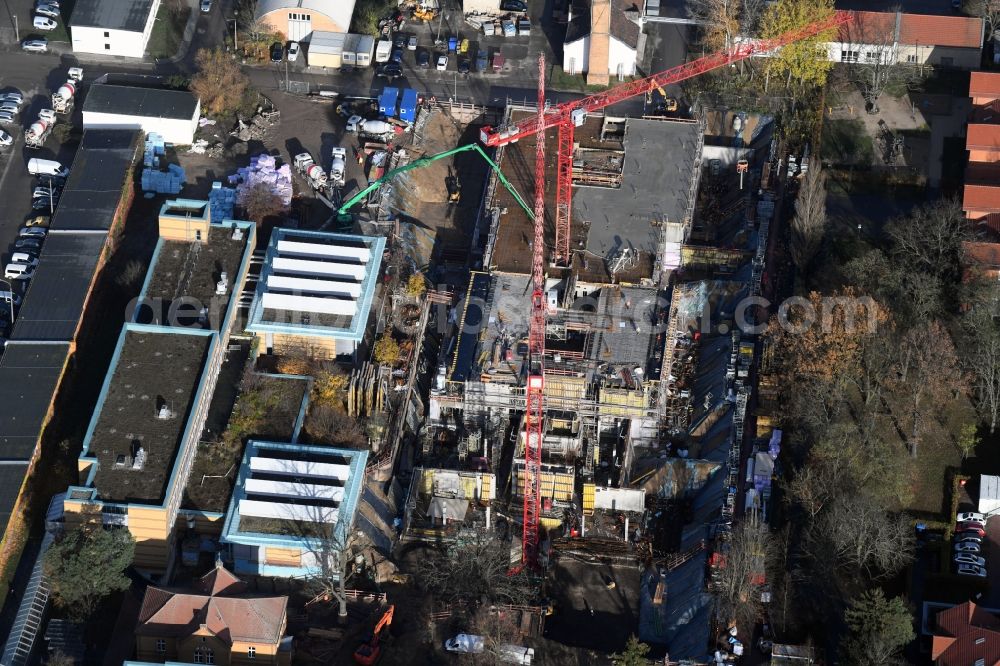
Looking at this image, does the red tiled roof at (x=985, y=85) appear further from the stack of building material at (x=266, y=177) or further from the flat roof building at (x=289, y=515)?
the flat roof building at (x=289, y=515)

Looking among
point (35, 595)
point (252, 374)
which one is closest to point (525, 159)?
point (252, 374)

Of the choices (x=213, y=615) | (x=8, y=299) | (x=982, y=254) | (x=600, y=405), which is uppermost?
(x=982, y=254)

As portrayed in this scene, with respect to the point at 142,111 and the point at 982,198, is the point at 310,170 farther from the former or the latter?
the point at 982,198

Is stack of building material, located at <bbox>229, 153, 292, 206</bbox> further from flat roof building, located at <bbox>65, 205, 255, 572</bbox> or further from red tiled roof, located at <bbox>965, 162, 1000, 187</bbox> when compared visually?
red tiled roof, located at <bbox>965, 162, 1000, 187</bbox>

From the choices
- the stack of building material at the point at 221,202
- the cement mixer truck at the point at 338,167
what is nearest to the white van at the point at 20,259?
the stack of building material at the point at 221,202

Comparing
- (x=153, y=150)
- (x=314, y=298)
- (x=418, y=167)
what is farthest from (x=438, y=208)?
(x=153, y=150)
